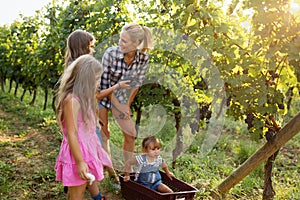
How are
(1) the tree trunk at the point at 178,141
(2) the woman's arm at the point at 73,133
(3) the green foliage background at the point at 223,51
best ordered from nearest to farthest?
(2) the woman's arm at the point at 73,133 < (3) the green foliage background at the point at 223,51 < (1) the tree trunk at the point at 178,141

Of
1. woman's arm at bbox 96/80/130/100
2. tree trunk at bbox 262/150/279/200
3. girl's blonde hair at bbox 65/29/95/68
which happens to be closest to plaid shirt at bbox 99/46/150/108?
woman's arm at bbox 96/80/130/100

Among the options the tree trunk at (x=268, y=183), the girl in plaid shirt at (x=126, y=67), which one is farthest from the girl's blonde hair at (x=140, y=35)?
the tree trunk at (x=268, y=183)

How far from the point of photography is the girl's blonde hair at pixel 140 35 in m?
3.82

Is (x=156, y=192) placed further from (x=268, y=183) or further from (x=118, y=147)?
(x=118, y=147)

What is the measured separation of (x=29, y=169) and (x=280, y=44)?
9.62 ft

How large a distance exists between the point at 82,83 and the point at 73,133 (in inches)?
13.6

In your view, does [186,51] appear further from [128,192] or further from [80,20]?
[80,20]

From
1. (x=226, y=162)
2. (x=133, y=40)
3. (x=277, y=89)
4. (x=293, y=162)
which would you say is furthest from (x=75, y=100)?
(x=293, y=162)

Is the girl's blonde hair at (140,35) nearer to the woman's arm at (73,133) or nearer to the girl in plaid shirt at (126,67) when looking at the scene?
the girl in plaid shirt at (126,67)

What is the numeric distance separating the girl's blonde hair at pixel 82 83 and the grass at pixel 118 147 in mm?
1373

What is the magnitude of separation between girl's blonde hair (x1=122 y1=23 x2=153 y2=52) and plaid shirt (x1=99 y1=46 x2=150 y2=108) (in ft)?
0.26

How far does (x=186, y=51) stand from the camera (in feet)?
13.8

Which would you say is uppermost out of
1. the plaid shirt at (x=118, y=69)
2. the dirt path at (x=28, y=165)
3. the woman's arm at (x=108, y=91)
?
the plaid shirt at (x=118, y=69)

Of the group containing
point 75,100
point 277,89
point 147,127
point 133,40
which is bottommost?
point 147,127
